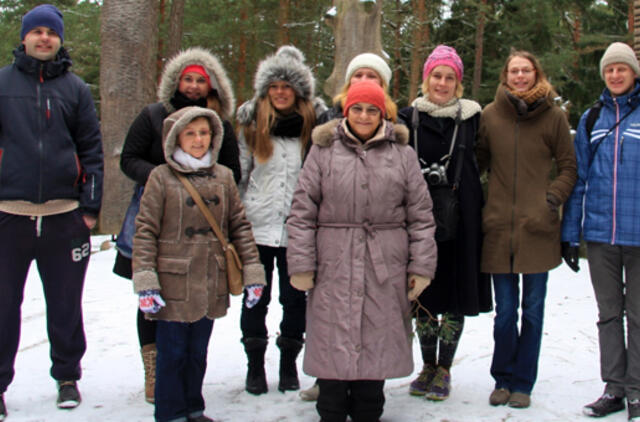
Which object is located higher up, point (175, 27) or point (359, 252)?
point (175, 27)

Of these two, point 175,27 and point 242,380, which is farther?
point 175,27

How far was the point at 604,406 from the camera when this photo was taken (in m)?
3.54

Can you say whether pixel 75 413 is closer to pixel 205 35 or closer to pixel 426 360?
pixel 426 360

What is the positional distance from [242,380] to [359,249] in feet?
5.02

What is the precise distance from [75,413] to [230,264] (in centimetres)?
131

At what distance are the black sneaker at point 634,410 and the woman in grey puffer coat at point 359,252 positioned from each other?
1367mm

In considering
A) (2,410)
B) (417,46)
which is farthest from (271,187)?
(417,46)

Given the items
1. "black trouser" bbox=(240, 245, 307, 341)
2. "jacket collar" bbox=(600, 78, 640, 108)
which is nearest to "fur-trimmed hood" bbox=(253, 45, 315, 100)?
"black trouser" bbox=(240, 245, 307, 341)

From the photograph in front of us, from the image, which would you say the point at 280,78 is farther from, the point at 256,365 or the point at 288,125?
the point at 256,365

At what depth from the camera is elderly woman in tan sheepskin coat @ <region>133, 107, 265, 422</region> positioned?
10.2 feet

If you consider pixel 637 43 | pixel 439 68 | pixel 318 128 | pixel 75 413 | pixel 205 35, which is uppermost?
pixel 205 35

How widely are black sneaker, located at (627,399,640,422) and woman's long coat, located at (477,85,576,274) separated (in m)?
0.89

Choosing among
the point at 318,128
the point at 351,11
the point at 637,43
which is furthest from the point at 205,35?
the point at 318,128

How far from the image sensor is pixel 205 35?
679 inches
